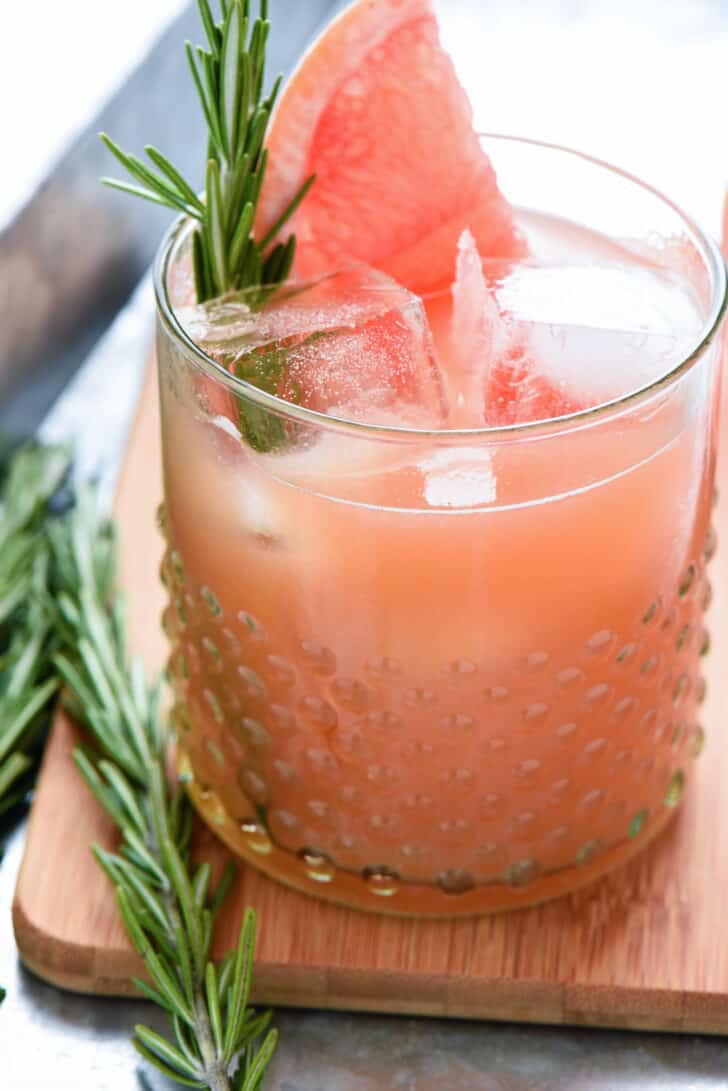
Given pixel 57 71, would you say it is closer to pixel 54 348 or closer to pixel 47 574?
pixel 54 348

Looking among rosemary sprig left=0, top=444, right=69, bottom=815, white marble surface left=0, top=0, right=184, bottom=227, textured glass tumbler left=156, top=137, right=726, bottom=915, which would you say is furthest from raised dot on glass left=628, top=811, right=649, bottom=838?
white marble surface left=0, top=0, right=184, bottom=227

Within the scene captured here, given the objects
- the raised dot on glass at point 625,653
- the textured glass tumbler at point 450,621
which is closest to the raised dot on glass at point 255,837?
the textured glass tumbler at point 450,621

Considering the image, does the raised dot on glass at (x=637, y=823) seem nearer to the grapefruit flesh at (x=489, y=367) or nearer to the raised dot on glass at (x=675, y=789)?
the raised dot on glass at (x=675, y=789)

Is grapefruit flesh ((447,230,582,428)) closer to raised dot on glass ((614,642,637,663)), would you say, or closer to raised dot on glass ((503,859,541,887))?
raised dot on glass ((614,642,637,663))

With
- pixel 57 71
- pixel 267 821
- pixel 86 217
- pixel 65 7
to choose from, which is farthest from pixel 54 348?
pixel 267 821

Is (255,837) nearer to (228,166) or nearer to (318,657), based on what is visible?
(318,657)

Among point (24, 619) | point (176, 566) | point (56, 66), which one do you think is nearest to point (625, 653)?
point (176, 566)
